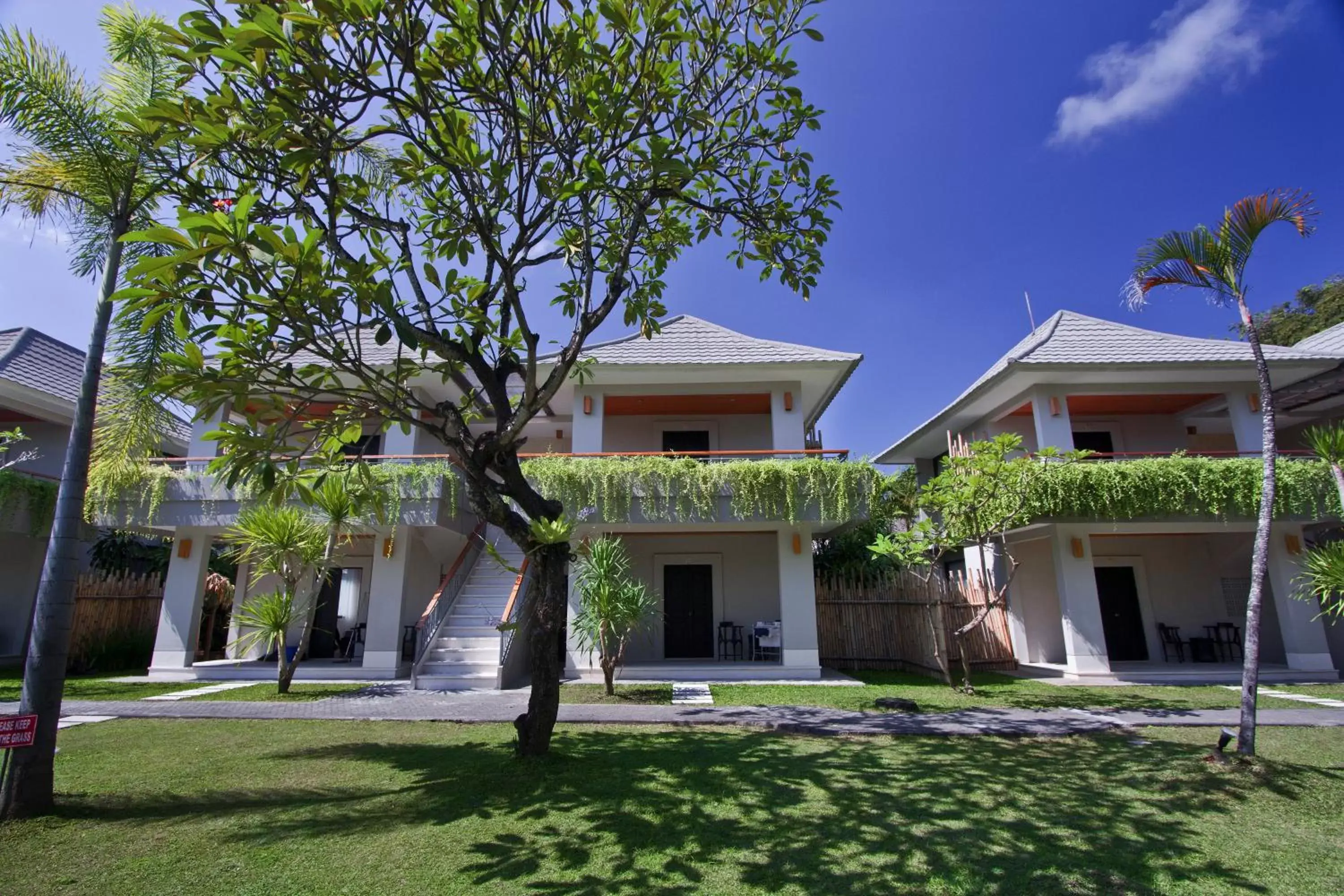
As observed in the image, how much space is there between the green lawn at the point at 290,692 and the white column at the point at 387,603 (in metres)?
0.76

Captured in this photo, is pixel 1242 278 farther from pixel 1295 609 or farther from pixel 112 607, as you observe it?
pixel 112 607

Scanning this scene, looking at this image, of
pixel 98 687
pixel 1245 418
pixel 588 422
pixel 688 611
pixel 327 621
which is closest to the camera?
pixel 98 687

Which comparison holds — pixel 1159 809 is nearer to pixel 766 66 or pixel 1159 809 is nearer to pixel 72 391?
pixel 766 66

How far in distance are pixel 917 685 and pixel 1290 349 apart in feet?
36.6

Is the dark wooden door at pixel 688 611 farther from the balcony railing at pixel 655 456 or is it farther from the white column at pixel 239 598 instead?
the white column at pixel 239 598

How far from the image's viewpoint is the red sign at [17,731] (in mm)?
3955

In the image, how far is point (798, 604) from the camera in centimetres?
1223

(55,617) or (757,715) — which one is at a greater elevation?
(55,617)

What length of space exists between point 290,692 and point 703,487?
7.28 metres

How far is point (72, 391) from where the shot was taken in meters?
15.2

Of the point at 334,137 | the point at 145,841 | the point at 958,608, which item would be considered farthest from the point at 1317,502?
the point at 145,841

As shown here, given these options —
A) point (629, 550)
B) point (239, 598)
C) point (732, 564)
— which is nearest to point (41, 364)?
point (239, 598)

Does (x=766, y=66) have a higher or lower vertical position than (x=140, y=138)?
higher

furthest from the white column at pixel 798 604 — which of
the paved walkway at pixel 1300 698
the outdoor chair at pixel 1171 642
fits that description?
the outdoor chair at pixel 1171 642
